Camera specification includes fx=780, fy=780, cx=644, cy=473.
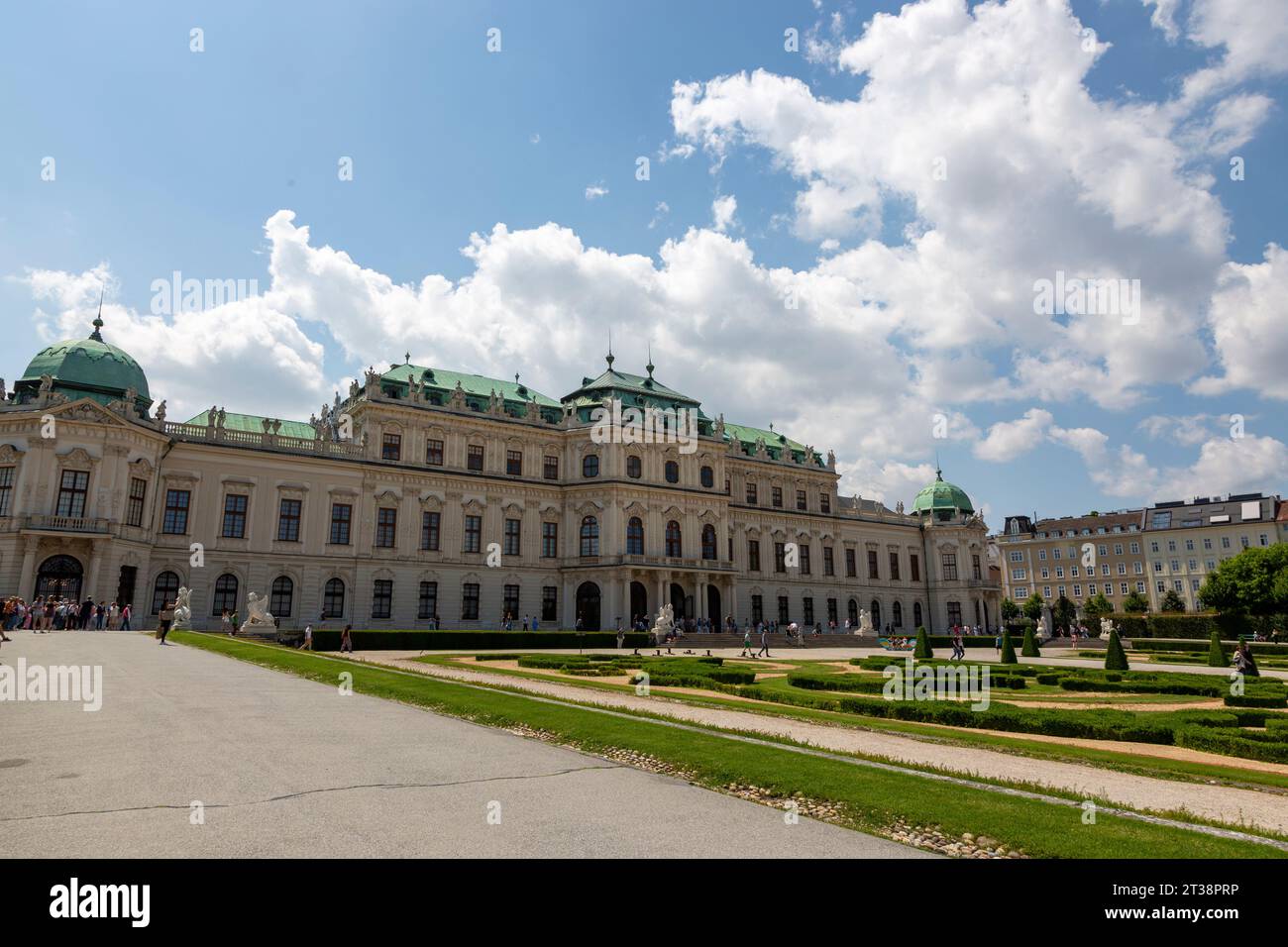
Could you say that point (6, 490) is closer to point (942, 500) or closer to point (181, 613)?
point (181, 613)

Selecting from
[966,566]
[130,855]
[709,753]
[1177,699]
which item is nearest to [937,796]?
[709,753]

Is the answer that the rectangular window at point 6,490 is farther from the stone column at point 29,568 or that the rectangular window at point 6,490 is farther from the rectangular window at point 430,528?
the rectangular window at point 430,528

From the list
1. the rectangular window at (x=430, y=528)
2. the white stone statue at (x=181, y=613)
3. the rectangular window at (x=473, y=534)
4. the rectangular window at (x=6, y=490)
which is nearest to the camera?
the white stone statue at (x=181, y=613)

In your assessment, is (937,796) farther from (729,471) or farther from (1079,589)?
(1079,589)

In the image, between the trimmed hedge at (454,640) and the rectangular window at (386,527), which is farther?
the rectangular window at (386,527)

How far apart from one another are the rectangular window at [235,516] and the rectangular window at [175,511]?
2165 mm

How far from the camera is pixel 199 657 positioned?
81.9 ft

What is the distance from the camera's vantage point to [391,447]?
55781mm

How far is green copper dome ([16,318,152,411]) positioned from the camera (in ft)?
153

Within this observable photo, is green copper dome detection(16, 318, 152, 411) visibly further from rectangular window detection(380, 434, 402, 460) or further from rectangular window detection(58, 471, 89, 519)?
rectangular window detection(380, 434, 402, 460)

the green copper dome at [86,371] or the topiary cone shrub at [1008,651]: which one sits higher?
the green copper dome at [86,371]

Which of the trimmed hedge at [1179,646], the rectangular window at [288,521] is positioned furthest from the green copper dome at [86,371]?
the trimmed hedge at [1179,646]

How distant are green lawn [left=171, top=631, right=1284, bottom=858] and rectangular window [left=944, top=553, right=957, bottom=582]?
247 feet

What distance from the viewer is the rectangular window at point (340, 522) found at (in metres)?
52.9
